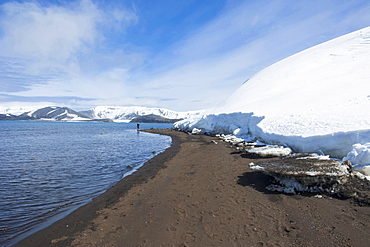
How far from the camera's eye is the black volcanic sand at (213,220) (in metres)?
4.34

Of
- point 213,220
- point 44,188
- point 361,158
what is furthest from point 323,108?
point 44,188

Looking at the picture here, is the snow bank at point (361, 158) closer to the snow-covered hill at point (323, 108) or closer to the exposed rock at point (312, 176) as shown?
the snow-covered hill at point (323, 108)

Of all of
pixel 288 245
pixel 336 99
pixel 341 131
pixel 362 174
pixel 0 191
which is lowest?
pixel 0 191

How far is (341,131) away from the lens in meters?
8.71

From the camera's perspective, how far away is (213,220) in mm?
5293

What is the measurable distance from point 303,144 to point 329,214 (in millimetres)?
6180

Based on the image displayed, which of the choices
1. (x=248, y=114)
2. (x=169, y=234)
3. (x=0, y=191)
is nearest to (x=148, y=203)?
(x=169, y=234)

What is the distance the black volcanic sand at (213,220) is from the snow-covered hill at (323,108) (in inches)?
149

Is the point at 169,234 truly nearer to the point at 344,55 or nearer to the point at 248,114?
the point at 248,114

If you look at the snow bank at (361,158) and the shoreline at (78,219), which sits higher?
the snow bank at (361,158)

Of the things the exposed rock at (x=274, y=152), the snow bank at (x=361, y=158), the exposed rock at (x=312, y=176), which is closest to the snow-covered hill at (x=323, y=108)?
the snow bank at (x=361, y=158)

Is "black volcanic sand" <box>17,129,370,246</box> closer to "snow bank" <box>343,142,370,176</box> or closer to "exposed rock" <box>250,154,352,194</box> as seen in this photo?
"exposed rock" <box>250,154,352,194</box>

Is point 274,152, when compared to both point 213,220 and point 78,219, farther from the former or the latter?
point 78,219

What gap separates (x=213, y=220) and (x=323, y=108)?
12755mm
